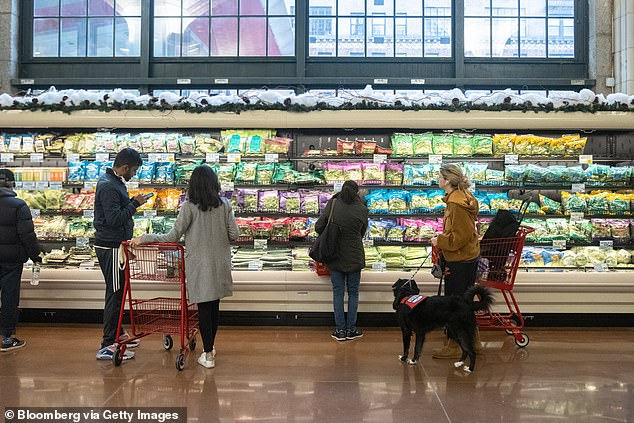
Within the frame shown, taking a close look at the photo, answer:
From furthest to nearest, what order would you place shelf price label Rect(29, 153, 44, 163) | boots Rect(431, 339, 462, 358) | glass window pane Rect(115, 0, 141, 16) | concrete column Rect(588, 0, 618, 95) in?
glass window pane Rect(115, 0, 141, 16) → concrete column Rect(588, 0, 618, 95) → shelf price label Rect(29, 153, 44, 163) → boots Rect(431, 339, 462, 358)

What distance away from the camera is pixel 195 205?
4.04 metres

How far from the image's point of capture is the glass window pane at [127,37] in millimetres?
7898

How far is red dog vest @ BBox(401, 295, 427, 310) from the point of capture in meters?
4.02

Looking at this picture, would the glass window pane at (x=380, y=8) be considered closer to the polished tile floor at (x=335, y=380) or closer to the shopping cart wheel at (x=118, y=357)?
the polished tile floor at (x=335, y=380)

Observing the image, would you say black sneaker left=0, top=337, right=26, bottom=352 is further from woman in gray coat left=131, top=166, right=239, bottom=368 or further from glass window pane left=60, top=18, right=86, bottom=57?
glass window pane left=60, top=18, right=86, bottom=57

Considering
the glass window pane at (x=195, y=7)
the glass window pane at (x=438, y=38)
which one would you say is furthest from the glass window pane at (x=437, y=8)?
the glass window pane at (x=195, y=7)

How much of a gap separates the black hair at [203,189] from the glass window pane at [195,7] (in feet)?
15.6

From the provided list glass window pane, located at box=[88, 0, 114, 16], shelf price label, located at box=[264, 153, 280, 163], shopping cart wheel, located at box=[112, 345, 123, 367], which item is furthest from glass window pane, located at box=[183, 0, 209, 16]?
shopping cart wheel, located at box=[112, 345, 123, 367]

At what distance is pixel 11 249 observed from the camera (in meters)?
4.61

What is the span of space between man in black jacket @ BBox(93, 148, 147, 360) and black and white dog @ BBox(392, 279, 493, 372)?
2.27 m

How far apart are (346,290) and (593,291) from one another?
2.44m

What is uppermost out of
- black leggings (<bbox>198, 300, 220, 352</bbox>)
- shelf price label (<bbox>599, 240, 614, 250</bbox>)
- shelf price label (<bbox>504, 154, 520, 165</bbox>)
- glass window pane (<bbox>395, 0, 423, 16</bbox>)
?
glass window pane (<bbox>395, 0, 423, 16</bbox>)

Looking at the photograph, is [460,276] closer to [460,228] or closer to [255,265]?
[460,228]

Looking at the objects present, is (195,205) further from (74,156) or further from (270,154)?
(74,156)
